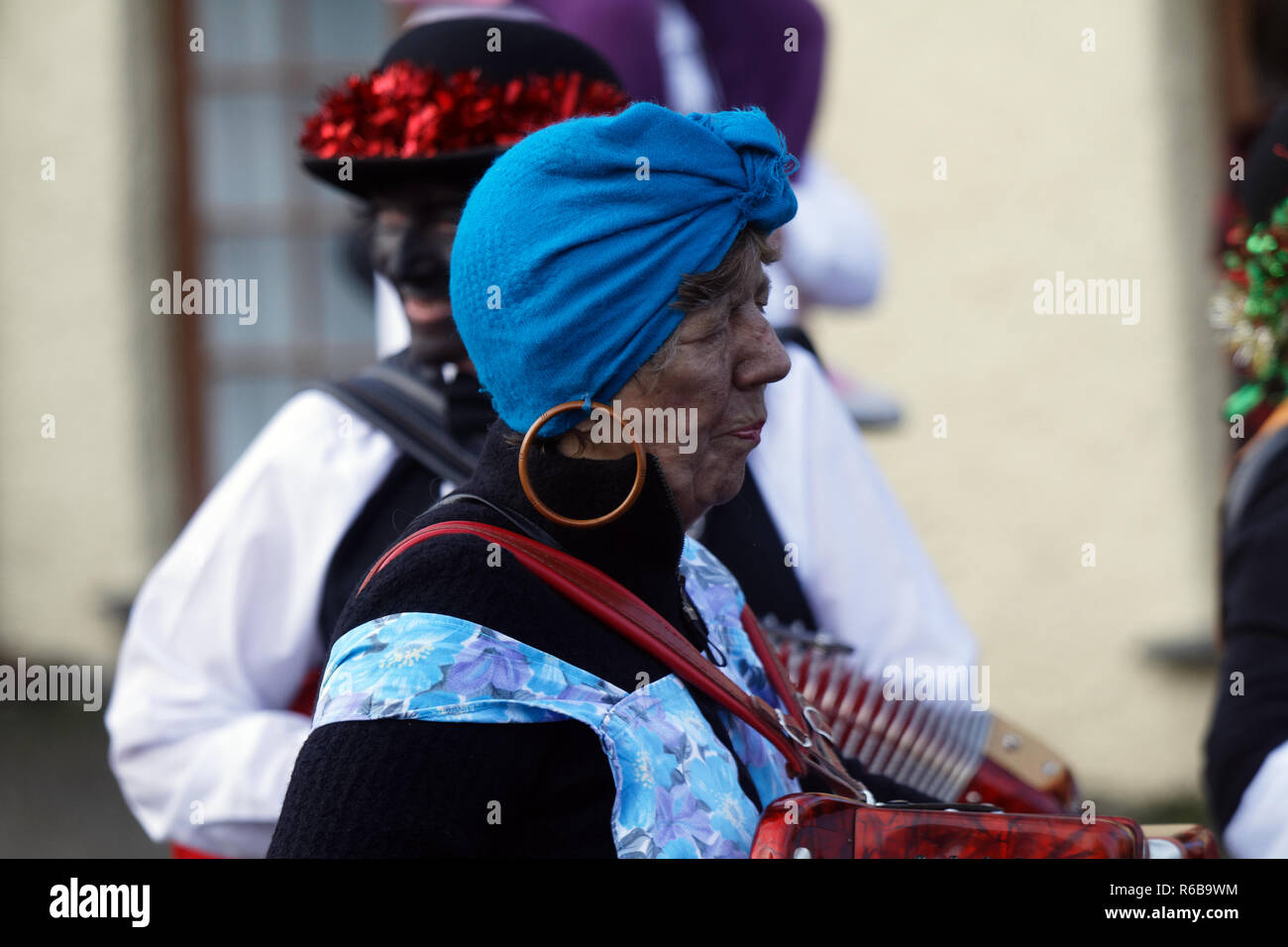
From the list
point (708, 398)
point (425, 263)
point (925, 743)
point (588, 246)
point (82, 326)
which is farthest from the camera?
point (82, 326)

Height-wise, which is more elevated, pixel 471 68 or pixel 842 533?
pixel 471 68

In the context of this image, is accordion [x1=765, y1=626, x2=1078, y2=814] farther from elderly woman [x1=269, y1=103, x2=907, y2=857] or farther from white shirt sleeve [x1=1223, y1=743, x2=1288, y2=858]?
elderly woman [x1=269, y1=103, x2=907, y2=857]

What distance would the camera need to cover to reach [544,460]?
180 cm

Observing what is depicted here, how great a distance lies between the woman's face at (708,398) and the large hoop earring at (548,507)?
0.05 m

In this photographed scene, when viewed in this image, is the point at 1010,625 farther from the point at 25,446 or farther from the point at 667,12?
the point at 25,446

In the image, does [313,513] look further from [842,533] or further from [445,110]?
[842,533]

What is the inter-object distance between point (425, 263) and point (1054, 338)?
3791mm

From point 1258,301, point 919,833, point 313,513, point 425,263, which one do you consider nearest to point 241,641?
point 313,513

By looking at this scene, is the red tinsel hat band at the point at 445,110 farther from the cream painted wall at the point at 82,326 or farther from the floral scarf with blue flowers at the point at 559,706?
the cream painted wall at the point at 82,326

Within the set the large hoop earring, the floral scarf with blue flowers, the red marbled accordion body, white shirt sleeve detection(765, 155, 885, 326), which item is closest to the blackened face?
the large hoop earring

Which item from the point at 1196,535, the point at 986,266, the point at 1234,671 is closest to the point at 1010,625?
the point at 1196,535

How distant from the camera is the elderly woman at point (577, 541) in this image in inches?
62.4

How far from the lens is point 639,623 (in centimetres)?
176

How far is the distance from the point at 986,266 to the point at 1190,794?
219 centimetres
